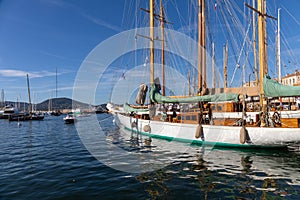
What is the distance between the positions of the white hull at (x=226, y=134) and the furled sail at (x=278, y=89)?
88.1 inches

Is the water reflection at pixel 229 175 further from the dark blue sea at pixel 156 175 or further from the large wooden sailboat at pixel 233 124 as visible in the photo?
the large wooden sailboat at pixel 233 124

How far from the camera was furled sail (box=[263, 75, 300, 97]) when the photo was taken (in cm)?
1195

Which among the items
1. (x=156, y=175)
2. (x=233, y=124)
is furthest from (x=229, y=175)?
(x=233, y=124)

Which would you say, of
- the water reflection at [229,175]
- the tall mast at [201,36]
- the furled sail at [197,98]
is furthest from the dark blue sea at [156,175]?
the tall mast at [201,36]

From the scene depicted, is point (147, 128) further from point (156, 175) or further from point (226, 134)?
point (156, 175)

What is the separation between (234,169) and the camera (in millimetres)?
9383

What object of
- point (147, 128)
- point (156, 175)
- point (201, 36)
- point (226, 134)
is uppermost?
point (201, 36)

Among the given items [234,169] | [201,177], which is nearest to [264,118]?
[234,169]

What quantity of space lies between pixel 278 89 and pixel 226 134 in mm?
4474

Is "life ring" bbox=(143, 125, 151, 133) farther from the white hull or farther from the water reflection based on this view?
the water reflection

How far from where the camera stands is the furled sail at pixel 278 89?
39.2 feet

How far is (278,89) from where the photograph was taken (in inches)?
504

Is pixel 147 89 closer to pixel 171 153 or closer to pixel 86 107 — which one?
pixel 171 153

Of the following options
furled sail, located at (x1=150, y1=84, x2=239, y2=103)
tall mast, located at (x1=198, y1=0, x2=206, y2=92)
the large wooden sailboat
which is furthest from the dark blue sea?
tall mast, located at (x1=198, y1=0, x2=206, y2=92)
